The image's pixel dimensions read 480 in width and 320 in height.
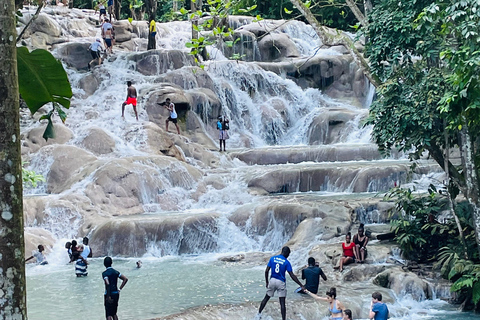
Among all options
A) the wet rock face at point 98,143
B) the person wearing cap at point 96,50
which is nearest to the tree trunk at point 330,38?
the wet rock face at point 98,143

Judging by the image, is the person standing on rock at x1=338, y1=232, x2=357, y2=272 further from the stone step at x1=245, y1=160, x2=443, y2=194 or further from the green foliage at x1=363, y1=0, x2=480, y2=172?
the stone step at x1=245, y1=160, x2=443, y2=194

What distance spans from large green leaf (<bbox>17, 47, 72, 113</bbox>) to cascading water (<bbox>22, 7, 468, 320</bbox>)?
6.74 meters

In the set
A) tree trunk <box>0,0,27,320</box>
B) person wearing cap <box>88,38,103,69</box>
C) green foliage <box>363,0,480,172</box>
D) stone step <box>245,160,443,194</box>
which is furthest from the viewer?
person wearing cap <box>88,38,103,69</box>

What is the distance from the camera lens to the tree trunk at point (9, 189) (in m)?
3.35

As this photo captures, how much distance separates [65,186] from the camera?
19906 millimetres

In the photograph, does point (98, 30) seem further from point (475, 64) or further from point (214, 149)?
point (475, 64)

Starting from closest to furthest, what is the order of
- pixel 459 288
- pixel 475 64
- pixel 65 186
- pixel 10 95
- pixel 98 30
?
pixel 10 95 < pixel 475 64 < pixel 459 288 < pixel 65 186 < pixel 98 30

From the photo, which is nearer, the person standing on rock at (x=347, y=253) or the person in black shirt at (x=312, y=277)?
the person in black shirt at (x=312, y=277)

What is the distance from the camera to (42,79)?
13.1 ft

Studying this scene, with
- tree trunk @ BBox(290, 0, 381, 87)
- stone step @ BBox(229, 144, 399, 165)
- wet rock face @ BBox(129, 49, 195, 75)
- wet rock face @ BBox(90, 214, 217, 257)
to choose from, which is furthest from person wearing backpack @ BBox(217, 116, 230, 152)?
tree trunk @ BBox(290, 0, 381, 87)

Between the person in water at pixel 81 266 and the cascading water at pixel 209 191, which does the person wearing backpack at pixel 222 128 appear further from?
the person in water at pixel 81 266

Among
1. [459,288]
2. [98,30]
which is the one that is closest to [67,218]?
[459,288]

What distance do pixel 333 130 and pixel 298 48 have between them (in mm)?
9327

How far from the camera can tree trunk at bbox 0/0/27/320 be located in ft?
11.0
